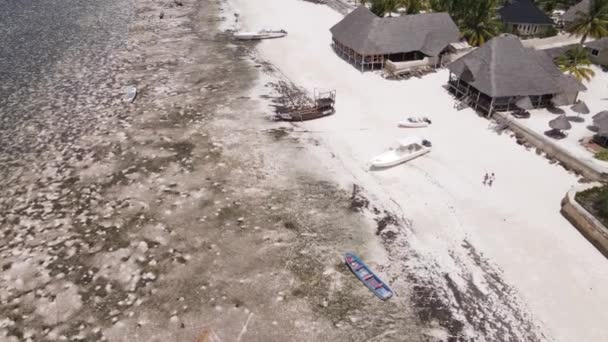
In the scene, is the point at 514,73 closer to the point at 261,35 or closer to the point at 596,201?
the point at 596,201

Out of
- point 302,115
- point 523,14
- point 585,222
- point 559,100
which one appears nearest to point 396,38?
point 302,115

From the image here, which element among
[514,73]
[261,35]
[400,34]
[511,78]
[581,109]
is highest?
[400,34]

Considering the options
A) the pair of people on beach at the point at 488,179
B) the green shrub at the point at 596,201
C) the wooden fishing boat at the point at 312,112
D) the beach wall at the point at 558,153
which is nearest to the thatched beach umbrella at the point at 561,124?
the beach wall at the point at 558,153

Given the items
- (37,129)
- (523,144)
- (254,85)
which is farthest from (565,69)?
(37,129)

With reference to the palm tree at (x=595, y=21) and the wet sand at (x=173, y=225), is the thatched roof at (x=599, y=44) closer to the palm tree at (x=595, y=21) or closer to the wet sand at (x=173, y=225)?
the palm tree at (x=595, y=21)

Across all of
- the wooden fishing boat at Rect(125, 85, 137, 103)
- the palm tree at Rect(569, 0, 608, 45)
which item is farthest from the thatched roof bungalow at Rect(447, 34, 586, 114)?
the wooden fishing boat at Rect(125, 85, 137, 103)
